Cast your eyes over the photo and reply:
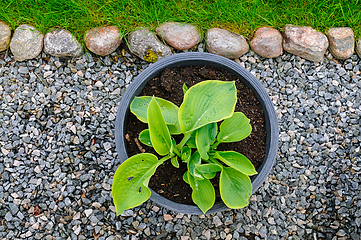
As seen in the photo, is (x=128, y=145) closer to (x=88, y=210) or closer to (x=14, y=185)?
(x=88, y=210)

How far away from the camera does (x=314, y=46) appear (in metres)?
1.74

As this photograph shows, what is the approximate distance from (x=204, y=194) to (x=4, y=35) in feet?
4.94

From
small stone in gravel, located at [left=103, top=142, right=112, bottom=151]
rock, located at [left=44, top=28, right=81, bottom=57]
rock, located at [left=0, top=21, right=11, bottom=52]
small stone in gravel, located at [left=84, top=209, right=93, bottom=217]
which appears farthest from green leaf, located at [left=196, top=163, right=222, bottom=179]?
rock, located at [left=0, top=21, right=11, bottom=52]

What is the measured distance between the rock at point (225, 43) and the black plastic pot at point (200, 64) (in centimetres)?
35

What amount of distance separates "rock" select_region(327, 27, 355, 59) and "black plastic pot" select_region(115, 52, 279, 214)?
78 centimetres

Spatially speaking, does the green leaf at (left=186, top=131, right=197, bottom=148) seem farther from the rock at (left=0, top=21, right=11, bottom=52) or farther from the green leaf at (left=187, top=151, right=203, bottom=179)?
the rock at (left=0, top=21, right=11, bottom=52)

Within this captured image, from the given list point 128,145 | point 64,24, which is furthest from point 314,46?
point 64,24

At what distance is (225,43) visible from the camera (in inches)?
66.5

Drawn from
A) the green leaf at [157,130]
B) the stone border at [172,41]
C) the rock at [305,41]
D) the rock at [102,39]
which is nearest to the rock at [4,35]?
the stone border at [172,41]

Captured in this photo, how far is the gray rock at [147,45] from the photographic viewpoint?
168 centimetres

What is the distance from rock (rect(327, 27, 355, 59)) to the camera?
1.77m

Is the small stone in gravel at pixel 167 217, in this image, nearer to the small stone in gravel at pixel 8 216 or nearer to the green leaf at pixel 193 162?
the green leaf at pixel 193 162

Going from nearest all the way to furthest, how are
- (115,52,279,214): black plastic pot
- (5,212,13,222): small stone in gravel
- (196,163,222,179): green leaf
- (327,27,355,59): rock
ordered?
(196,163,222,179): green leaf → (115,52,279,214): black plastic pot → (5,212,13,222): small stone in gravel → (327,27,355,59): rock

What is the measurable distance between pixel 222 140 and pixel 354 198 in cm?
107
